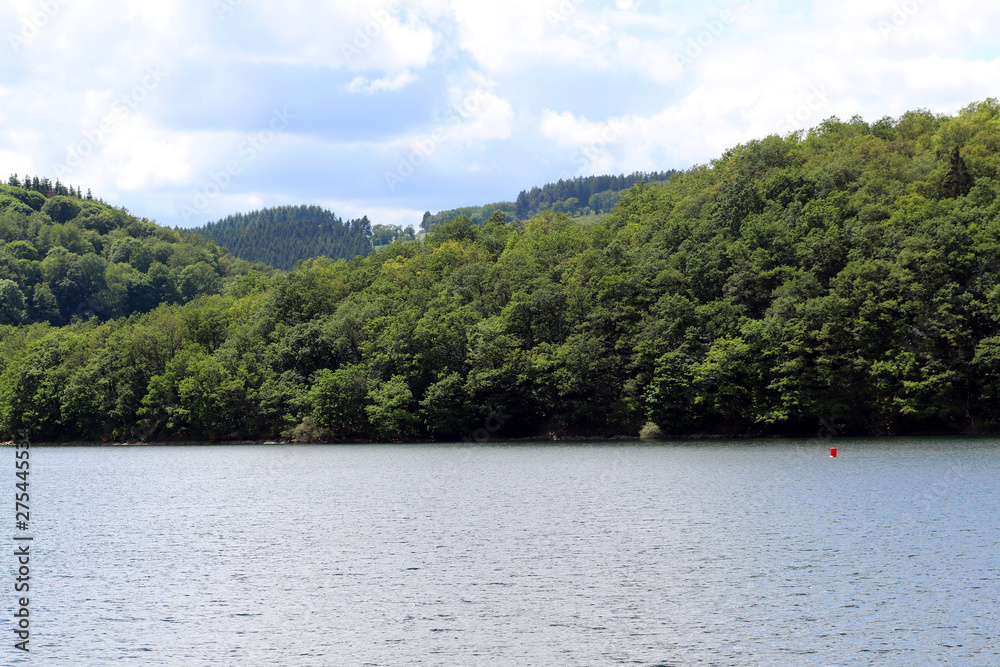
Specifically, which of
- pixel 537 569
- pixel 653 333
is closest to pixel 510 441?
pixel 653 333

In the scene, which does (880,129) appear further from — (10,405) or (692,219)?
(10,405)

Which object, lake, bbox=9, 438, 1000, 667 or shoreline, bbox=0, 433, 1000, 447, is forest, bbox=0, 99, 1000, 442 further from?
lake, bbox=9, 438, 1000, 667

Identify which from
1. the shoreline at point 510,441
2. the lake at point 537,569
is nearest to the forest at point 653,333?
the shoreline at point 510,441

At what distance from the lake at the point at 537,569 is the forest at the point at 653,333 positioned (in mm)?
31654

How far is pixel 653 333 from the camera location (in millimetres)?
113812

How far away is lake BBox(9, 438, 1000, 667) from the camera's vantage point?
2811 cm

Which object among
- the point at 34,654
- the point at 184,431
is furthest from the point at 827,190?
the point at 34,654

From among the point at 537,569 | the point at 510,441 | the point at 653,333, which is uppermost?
the point at 653,333

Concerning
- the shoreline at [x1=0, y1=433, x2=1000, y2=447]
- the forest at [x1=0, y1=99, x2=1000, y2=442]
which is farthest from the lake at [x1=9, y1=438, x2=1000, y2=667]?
the forest at [x1=0, y1=99, x2=1000, y2=442]

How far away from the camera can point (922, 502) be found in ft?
170

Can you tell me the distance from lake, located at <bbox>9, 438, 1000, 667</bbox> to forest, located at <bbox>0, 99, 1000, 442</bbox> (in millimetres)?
31654

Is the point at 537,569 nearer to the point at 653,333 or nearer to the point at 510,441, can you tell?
the point at 653,333

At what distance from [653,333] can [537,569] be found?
78.0 m

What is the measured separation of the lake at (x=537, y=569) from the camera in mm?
28109
